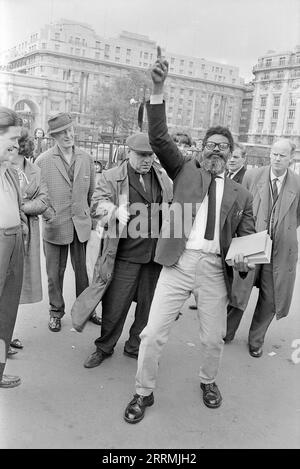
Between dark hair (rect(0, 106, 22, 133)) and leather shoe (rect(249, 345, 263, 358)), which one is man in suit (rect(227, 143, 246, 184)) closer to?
leather shoe (rect(249, 345, 263, 358))

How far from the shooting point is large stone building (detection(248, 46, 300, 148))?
3238 millimetres

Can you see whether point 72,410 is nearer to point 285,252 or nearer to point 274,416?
point 274,416

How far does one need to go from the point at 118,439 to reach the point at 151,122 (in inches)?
69.3

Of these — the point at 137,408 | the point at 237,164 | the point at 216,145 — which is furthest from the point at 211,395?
the point at 237,164

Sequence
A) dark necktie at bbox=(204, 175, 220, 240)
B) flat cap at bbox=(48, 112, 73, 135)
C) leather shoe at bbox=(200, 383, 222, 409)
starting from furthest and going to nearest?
1. flat cap at bbox=(48, 112, 73, 135)
2. leather shoe at bbox=(200, 383, 222, 409)
3. dark necktie at bbox=(204, 175, 220, 240)

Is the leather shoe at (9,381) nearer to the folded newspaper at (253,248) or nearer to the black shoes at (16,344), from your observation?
the black shoes at (16,344)

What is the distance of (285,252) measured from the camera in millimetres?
3449

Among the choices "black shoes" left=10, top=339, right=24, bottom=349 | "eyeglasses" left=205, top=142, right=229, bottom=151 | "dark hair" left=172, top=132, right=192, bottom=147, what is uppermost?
"dark hair" left=172, top=132, right=192, bottom=147

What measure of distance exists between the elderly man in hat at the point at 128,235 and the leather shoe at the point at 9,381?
52cm

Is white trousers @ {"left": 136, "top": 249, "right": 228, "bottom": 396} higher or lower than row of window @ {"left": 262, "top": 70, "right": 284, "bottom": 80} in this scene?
lower

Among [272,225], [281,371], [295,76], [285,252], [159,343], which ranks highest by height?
[295,76]

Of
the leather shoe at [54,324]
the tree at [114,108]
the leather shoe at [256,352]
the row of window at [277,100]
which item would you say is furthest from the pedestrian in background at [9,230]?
the tree at [114,108]

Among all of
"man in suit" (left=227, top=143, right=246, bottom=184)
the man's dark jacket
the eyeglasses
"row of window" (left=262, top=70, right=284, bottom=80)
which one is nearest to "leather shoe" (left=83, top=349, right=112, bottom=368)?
the man's dark jacket
